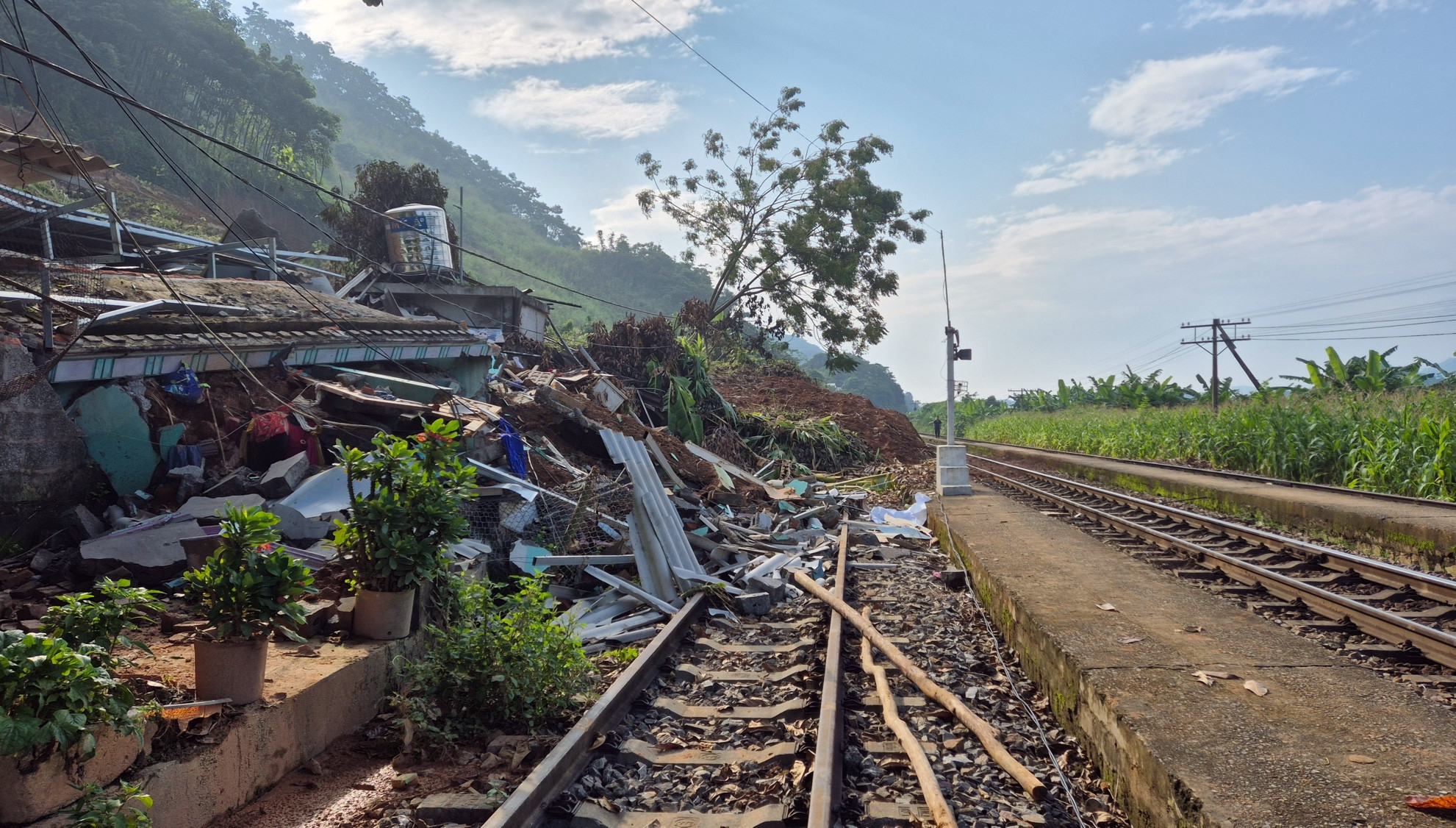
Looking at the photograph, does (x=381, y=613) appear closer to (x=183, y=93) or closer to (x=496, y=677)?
(x=496, y=677)

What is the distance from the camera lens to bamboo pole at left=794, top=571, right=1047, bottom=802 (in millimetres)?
4121

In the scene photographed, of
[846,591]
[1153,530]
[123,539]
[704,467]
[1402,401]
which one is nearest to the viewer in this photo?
[123,539]

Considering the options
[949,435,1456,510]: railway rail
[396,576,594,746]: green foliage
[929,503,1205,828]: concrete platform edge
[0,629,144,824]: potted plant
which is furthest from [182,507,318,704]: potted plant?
[949,435,1456,510]: railway rail

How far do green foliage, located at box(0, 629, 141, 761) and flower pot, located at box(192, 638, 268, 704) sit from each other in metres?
0.91

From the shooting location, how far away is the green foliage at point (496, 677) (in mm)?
5043

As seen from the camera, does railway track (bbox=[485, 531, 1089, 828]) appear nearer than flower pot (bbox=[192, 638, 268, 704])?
Yes

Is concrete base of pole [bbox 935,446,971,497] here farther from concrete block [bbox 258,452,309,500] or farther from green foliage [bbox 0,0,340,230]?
green foliage [bbox 0,0,340,230]

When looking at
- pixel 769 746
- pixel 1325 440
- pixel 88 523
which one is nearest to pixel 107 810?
pixel 769 746

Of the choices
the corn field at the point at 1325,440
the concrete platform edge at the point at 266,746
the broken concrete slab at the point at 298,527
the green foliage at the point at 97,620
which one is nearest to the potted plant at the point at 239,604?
the concrete platform edge at the point at 266,746

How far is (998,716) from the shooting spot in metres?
5.38

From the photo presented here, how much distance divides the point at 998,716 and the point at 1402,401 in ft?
53.5

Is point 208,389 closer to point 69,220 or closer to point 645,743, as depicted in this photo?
point 645,743

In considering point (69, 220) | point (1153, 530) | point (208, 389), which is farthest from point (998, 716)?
point (69, 220)

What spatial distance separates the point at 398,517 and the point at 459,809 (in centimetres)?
213
